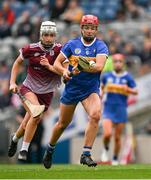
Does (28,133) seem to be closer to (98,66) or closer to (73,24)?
(98,66)

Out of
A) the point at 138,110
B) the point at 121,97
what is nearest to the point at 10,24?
the point at 138,110

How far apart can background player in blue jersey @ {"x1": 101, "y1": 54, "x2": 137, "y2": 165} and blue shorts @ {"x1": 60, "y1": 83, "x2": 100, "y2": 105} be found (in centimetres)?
547

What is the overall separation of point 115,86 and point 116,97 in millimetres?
265

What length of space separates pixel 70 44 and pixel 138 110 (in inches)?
370

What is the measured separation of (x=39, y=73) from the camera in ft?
53.6

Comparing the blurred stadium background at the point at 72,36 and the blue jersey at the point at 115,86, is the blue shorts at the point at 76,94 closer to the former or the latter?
the blue jersey at the point at 115,86

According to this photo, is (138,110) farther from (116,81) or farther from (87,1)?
(87,1)

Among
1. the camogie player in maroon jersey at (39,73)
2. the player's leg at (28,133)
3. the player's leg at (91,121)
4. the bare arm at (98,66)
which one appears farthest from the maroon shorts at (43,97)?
the bare arm at (98,66)

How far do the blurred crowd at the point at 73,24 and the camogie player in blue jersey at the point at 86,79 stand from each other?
9093 millimetres

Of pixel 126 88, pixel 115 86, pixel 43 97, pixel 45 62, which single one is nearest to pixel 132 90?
pixel 126 88

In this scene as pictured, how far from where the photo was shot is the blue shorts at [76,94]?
15461 mm

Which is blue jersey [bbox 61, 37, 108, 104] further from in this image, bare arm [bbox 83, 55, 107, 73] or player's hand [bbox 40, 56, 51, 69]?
player's hand [bbox 40, 56, 51, 69]

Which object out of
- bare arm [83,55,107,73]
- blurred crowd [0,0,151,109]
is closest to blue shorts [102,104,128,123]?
blurred crowd [0,0,151,109]

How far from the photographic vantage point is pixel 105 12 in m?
29.8
